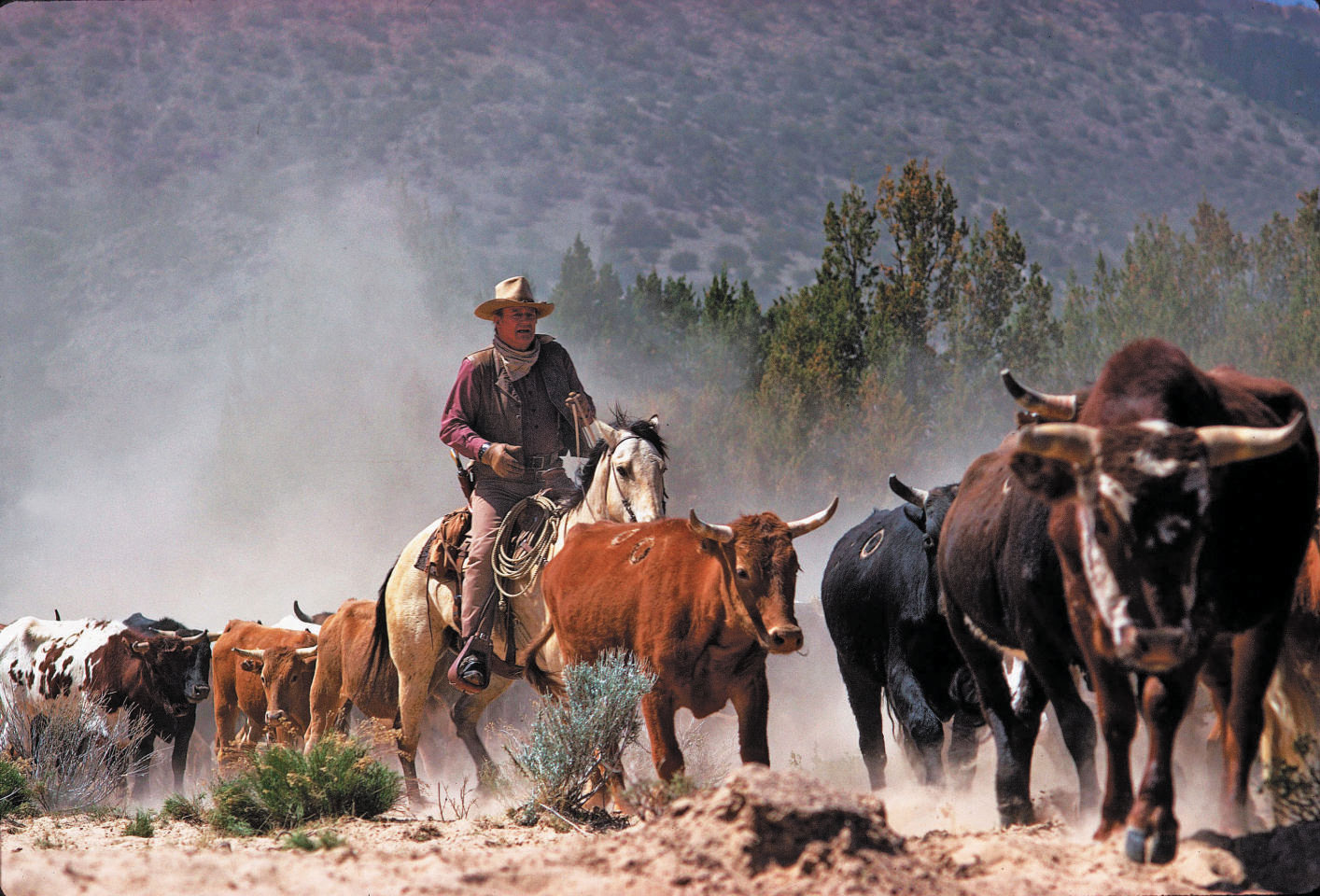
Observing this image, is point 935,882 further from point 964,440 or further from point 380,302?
point 380,302

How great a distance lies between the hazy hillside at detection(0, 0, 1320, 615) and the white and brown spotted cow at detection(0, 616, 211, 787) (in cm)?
2535

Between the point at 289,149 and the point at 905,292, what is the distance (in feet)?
195

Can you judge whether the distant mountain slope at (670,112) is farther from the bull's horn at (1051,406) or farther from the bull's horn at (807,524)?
the bull's horn at (1051,406)

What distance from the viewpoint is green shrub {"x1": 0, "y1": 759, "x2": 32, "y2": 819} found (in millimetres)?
9695

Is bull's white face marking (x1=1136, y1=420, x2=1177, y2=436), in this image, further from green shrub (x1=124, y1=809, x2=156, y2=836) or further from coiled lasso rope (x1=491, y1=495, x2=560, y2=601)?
green shrub (x1=124, y1=809, x2=156, y2=836)

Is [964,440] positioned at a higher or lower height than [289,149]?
lower

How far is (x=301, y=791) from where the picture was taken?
7805 millimetres

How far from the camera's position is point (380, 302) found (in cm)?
5303

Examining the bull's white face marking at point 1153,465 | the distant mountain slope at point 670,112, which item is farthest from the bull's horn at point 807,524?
the distant mountain slope at point 670,112

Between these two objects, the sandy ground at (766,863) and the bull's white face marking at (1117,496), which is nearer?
the bull's white face marking at (1117,496)

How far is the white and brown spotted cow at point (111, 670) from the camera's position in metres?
13.6

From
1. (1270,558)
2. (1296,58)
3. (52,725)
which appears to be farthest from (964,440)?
(1296,58)

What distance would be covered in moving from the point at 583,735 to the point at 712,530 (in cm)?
146

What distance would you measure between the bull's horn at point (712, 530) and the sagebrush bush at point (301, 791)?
2815 mm
